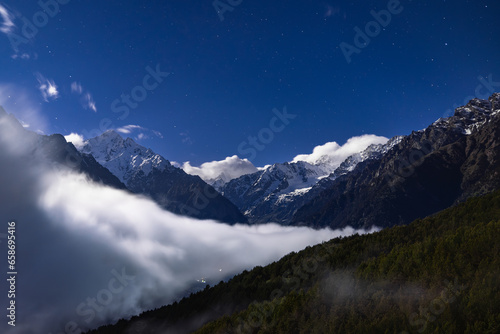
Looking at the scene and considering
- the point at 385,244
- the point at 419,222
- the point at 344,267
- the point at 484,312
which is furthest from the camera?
the point at 419,222

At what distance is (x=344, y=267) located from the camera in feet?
311

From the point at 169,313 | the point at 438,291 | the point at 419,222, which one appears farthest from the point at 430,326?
the point at 169,313

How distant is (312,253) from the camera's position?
12675cm

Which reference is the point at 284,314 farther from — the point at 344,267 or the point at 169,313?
the point at 169,313

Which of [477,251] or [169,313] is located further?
[169,313]

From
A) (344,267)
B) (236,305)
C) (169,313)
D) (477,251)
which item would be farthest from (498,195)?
(169,313)

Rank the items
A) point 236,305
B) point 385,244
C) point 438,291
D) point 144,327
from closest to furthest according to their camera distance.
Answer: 1. point 438,291
2. point 385,244
3. point 236,305
4. point 144,327

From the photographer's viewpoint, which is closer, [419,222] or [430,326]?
[430,326]

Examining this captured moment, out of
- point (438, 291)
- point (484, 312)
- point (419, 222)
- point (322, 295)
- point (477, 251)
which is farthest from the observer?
point (419, 222)

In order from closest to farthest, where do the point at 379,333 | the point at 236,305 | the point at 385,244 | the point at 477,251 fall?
the point at 379,333 → the point at 477,251 → the point at 385,244 → the point at 236,305

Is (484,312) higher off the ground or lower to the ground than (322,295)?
lower

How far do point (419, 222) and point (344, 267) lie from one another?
153ft

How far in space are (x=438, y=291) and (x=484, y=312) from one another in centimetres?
992

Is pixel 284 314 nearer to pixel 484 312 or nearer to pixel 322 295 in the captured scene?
pixel 322 295
